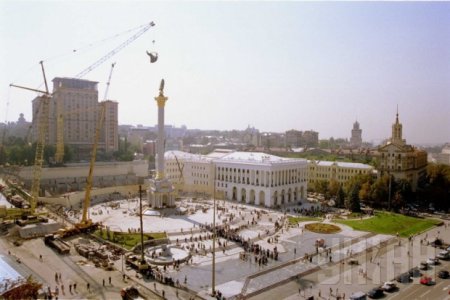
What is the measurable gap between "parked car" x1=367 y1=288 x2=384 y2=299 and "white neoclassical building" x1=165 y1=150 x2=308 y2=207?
3656 centimetres

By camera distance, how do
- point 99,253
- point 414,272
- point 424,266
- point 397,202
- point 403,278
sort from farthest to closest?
point 397,202, point 99,253, point 424,266, point 414,272, point 403,278

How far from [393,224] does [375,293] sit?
25.7 m

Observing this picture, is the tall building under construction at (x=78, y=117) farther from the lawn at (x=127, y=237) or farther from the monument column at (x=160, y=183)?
the lawn at (x=127, y=237)

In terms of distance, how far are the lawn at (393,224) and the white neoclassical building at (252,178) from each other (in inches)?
643

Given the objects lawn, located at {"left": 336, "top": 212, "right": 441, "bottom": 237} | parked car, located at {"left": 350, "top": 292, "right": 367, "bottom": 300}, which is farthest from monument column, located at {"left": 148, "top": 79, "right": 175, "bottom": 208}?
parked car, located at {"left": 350, "top": 292, "right": 367, "bottom": 300}

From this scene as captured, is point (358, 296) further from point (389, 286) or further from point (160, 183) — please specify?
point (160, 183)

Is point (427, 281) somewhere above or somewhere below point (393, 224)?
below

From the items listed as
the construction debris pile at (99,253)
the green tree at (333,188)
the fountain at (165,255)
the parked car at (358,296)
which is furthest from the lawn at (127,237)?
the green tree at (333,188)

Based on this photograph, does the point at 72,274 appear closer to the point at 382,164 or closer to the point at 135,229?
the point at 135,229

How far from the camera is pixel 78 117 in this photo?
120938 mm

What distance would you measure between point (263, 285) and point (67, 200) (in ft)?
137

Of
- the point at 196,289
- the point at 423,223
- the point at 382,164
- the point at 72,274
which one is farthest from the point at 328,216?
the point at 72,274

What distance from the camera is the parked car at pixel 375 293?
99.1 feet

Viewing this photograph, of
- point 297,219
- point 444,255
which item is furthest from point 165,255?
point 444,255
